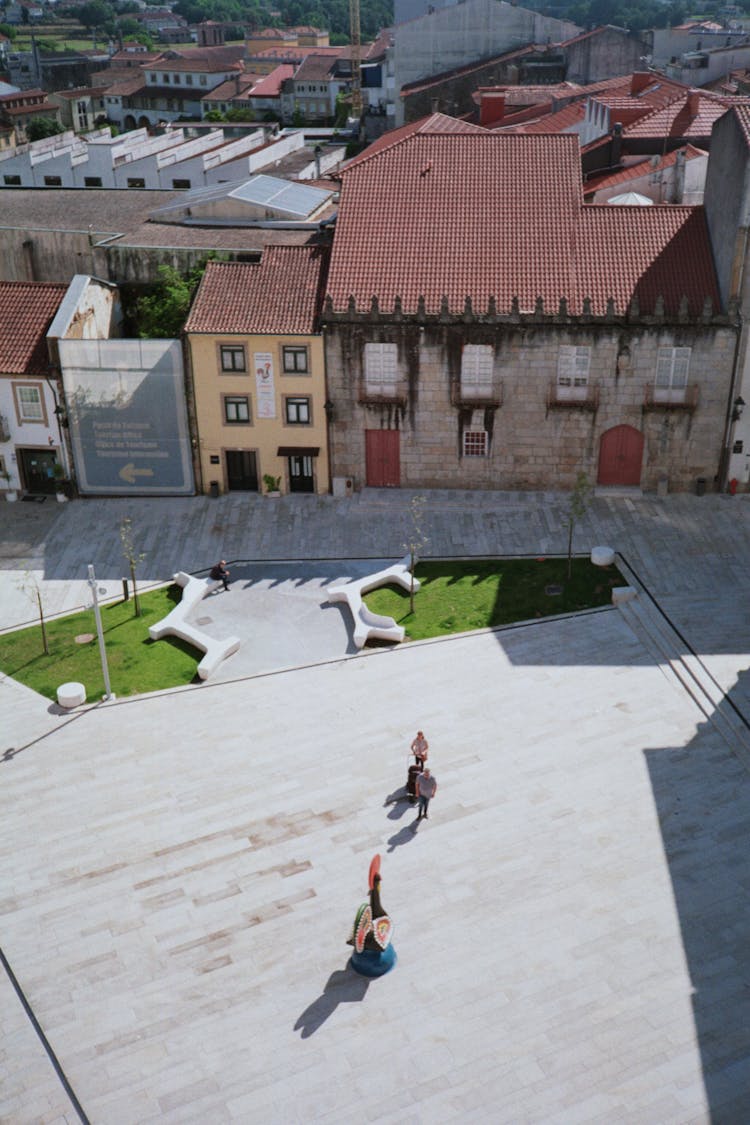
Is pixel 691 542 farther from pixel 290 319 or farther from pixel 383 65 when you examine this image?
pixel 383 65

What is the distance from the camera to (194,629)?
122 ft

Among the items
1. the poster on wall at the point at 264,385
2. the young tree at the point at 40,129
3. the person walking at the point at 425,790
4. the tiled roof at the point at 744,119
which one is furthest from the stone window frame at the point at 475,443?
the young tree at the point at 40,129

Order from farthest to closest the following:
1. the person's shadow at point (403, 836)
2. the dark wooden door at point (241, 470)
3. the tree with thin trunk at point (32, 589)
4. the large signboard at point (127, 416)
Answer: the dark wooden door at point (241, 470), the large signboard at point (127, 416), the tree with thin trunk at point (32, 589), the person's shadow at point (403, 836)

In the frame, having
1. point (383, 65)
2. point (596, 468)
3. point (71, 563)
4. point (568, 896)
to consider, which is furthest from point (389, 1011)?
point (383, 65)

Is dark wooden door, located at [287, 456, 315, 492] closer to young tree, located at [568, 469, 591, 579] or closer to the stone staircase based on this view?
young tree, located at [568, 469, 591, 579]

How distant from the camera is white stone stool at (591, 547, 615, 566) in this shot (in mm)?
40156

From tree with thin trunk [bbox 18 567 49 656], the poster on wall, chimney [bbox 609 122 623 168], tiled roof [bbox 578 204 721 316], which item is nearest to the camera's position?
tree with thin trunk [bbox 18 567 49 656]

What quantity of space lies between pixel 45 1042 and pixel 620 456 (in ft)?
107

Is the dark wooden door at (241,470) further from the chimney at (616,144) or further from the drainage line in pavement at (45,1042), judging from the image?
the chimney at (616,144)

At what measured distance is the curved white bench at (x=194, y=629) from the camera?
3534 centimetres

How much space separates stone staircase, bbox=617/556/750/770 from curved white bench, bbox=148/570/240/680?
13920mm

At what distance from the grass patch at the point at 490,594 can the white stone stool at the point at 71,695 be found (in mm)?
10830

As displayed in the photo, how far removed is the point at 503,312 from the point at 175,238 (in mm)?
18851

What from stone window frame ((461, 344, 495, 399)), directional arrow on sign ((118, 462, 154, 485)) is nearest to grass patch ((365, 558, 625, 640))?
stone window frame ((461, 344, 495, 399))
